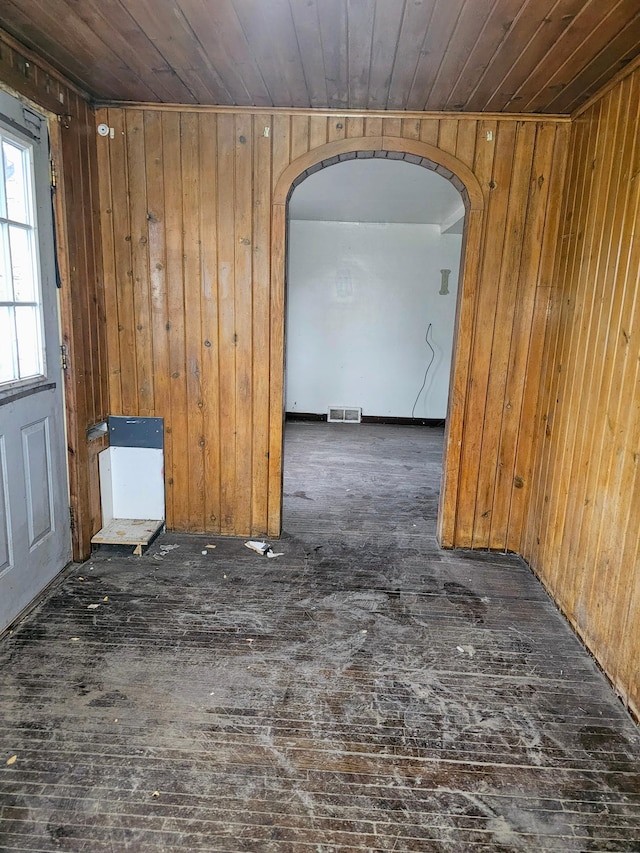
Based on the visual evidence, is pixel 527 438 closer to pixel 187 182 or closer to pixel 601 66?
pixel 601 66

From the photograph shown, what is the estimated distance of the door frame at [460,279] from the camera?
10.3 ft

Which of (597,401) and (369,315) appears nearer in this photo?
(597,401)

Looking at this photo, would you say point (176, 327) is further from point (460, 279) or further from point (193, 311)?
point (460, 279)

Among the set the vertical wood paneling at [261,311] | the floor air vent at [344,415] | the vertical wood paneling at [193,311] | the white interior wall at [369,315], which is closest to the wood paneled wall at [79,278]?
the vertical wood paneling at [193,311]

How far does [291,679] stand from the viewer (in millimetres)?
2252

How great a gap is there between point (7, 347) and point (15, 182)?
0.77 m

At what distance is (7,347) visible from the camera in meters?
2.51

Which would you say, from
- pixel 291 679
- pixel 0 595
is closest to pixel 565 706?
pixel 291 679

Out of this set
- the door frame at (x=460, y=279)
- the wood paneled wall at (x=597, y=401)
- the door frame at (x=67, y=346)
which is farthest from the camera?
the door frame at (x=460, y=279)

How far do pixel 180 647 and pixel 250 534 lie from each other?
124cm

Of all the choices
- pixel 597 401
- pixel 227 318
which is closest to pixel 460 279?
pixel 597 401

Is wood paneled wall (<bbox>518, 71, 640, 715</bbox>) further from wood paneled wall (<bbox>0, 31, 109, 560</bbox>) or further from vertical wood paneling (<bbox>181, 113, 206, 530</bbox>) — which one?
wood paneled wall (<bbox>0, 31, 109, 560</bbox>)

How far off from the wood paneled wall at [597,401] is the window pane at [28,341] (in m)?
2.78

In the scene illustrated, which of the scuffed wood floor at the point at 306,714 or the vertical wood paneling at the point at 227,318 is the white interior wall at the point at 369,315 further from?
the scuffed wood floor at the point at 306,714
